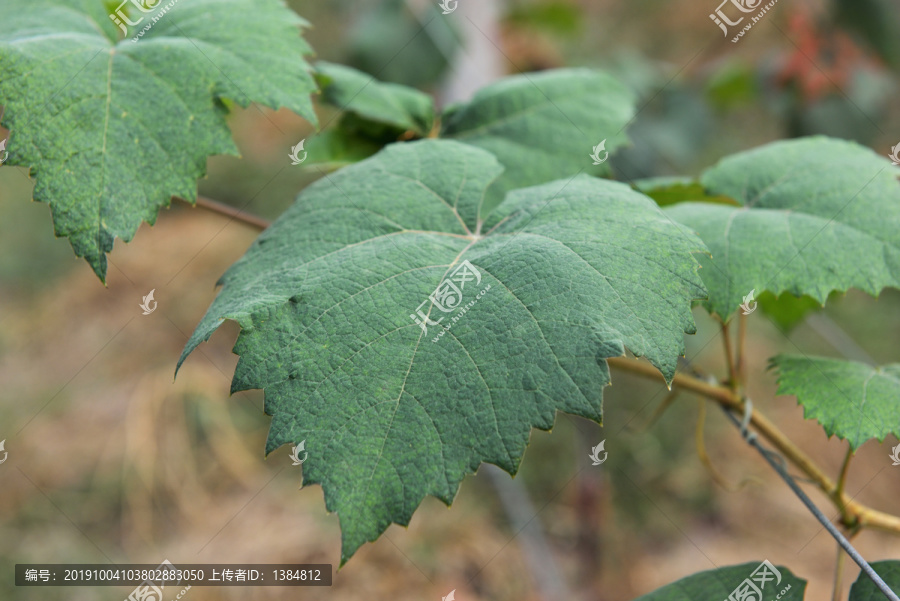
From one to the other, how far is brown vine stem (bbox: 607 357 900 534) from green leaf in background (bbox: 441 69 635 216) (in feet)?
0.93

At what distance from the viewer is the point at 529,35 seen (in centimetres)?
252

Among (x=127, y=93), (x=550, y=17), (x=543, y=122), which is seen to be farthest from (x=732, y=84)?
(x=127, y=93)

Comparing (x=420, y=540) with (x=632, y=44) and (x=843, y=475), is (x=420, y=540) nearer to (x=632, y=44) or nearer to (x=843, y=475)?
(x=843, y=475)

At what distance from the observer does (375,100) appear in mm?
952

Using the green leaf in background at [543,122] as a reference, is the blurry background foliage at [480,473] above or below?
below

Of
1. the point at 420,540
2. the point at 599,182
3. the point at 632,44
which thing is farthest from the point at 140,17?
the point at 632,44

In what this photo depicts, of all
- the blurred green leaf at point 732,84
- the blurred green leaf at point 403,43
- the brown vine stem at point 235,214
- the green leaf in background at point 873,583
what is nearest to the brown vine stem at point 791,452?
the green leaf in background at point 873,583

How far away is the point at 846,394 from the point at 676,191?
355 mm

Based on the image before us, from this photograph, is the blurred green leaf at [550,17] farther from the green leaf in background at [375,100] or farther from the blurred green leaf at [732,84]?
the green leaf in background at [375,100]

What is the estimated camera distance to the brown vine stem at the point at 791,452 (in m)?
0.66

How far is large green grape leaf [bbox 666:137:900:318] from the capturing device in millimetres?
658

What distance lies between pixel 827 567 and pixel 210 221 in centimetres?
336

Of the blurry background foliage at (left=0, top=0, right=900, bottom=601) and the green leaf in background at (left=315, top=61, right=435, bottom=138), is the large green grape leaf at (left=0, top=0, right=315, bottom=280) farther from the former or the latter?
the blurry background foliage at (left=0, top=0, right=900, bottom=601)

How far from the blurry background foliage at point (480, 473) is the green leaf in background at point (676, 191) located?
833mm
